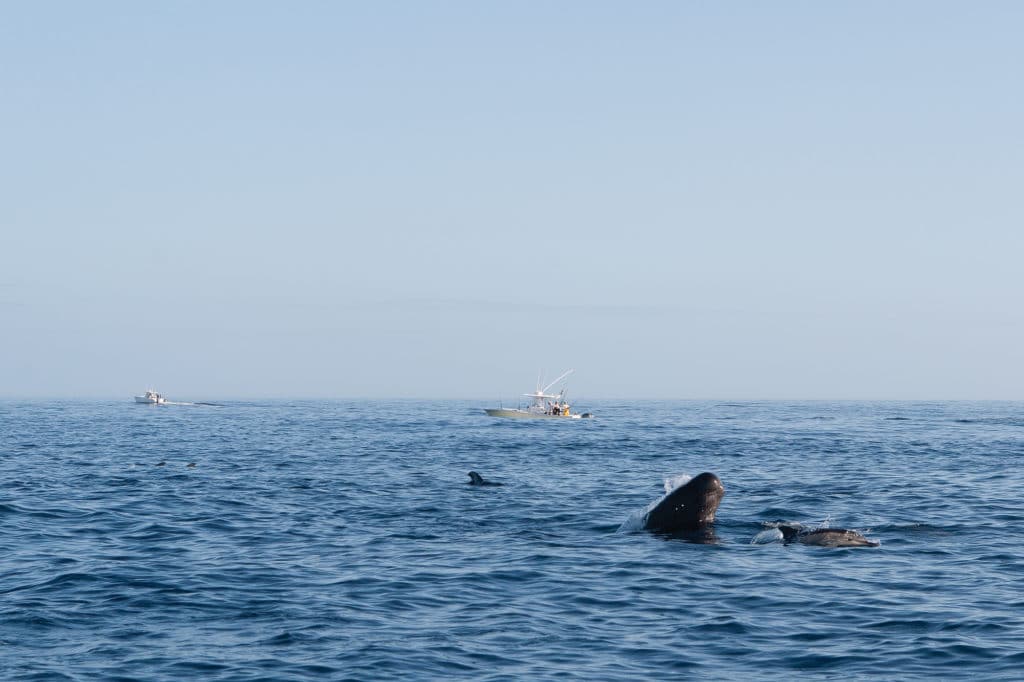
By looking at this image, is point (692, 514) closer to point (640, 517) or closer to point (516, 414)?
point (640, 517)

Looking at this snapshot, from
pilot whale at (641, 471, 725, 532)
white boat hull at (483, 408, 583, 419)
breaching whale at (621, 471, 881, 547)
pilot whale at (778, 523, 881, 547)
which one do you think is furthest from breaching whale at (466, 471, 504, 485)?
white boat hull at (483, 408, 583, 419)

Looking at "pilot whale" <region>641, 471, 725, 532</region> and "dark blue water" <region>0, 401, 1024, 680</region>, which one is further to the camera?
"pilot whale" <region>641, 471, 725, 532</region>

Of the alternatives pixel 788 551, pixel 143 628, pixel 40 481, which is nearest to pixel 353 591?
pixel 143 628

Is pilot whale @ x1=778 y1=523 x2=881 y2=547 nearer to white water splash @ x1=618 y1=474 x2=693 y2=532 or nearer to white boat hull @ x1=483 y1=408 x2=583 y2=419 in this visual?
white water splash @ x1=618 y1=474 x2=693 y2=532

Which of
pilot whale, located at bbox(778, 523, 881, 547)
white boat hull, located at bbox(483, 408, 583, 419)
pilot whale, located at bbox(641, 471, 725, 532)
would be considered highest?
pilot whale, located at bbox(641, 471, 725, 532)

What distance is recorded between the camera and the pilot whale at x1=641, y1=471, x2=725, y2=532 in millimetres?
20547

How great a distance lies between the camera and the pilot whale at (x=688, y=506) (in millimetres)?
20547

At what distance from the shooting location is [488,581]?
15891mm

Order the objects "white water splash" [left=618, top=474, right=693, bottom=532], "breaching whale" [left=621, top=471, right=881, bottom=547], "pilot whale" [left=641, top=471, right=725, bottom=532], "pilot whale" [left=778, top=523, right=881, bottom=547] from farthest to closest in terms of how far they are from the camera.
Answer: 1. "white water splash" [left=618, top=474, right=693, bottom=532]
2. "pilot whale" [left=641, top=471, right=725, bottom=532]
3. "breaching whale" [left=621, top=471, right=881, bottom=547]
4. "pilot whale" [left=778, top=523, right=881, bottom=547]

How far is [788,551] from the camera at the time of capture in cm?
1841

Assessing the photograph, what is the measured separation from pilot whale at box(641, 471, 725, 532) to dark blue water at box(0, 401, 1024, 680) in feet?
2.54

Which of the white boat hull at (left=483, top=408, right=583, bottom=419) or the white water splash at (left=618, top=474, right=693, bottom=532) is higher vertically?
the white water splash at (left=618, top=474, right=693, bottom=532)

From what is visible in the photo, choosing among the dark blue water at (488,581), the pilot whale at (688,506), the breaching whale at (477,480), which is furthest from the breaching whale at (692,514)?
the breaching whale at (477,480)

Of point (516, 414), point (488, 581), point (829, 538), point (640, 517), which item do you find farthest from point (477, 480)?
point (516, 414)
